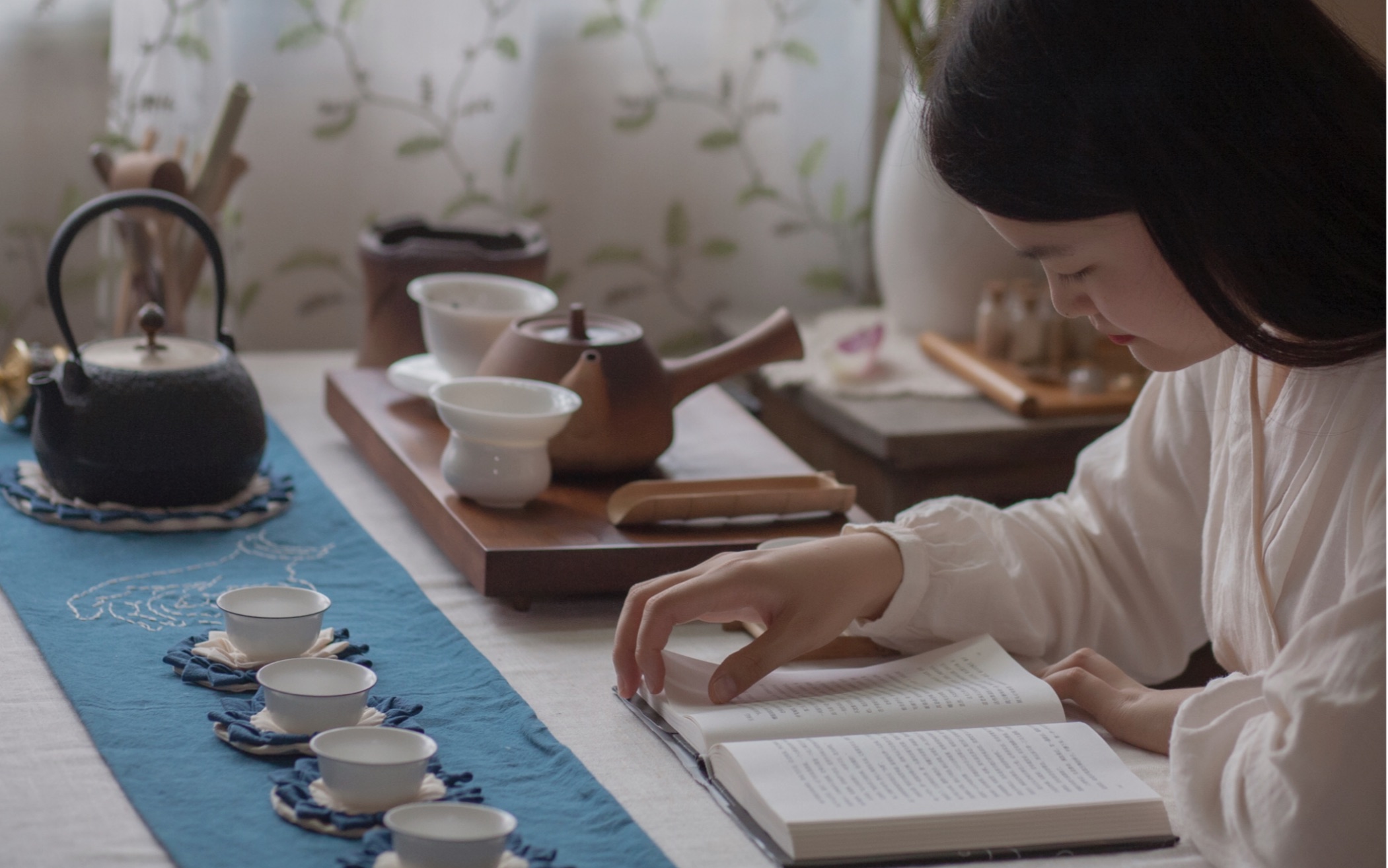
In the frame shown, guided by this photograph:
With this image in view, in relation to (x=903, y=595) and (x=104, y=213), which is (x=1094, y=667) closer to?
(x=903, y=595)

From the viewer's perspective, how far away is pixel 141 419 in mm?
1232

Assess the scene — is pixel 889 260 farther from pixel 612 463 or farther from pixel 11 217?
pixel 11 217

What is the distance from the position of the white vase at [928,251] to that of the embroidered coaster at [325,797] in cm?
141

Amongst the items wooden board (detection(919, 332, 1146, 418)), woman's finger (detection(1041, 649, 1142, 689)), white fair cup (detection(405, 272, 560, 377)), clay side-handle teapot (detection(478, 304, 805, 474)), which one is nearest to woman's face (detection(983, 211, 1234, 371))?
woman's finger (detection(1041, 649, 1142, 689))

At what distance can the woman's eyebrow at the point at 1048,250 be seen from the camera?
90 centimetres

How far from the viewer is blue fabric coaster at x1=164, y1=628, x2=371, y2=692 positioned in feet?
3.08

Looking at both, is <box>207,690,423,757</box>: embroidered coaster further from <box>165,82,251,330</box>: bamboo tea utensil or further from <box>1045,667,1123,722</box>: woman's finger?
<box>165,82,251,330</box>: bamboo tea utensil

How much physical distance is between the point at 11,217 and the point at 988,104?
1.57 m

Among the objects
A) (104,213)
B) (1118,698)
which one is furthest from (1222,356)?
(104,213)

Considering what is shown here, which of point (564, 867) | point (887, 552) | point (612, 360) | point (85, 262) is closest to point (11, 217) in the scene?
point (85, 262)

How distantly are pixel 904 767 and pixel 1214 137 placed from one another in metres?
0.39

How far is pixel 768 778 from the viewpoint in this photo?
0.81 metres

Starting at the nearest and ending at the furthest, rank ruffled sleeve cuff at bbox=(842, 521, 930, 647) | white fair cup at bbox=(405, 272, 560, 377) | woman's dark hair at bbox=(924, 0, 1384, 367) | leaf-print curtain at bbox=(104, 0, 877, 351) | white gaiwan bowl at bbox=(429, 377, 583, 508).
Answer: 1. woman's dark hair at bbox=(924, 0, 1384, 367)
2. ruffled sleeve cuff at bbox=(842, 521, 930, 647)
3. white gaiwan bowl at bbox=(429, 377, 583, 508)
4. white fair cup at bbox=(405, 272, 560, 377)
5. leaf-print curtain at bbox=(104, 0, 877, 351)

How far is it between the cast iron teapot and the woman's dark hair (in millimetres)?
715
